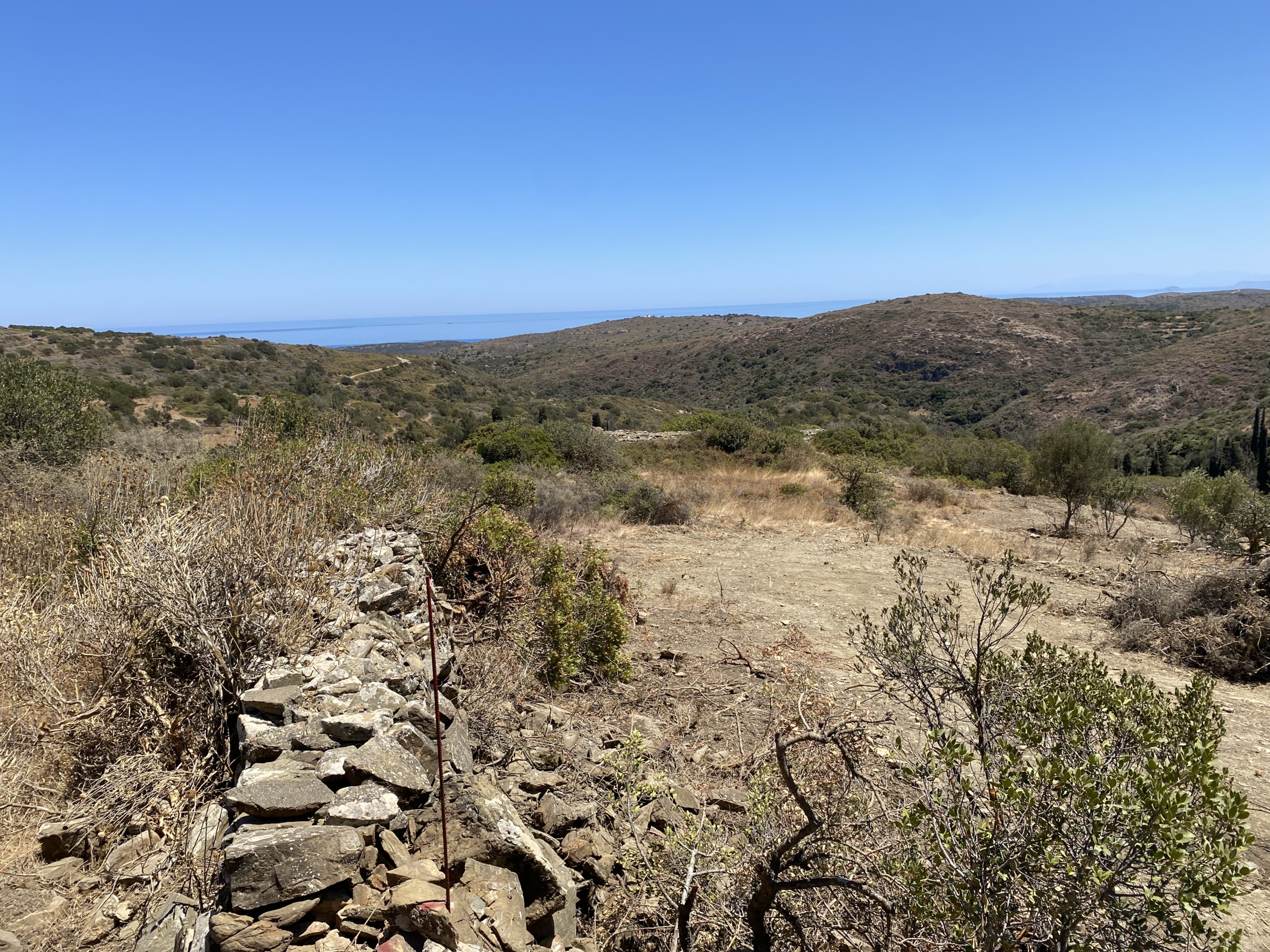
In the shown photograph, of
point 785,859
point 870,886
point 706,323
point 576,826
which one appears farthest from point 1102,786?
point 706,323

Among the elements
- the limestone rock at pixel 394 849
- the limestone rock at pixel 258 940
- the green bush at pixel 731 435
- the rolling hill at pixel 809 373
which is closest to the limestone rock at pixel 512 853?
the limestone rock at pixel 394 849

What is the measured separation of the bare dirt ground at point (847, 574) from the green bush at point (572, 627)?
1137 mm

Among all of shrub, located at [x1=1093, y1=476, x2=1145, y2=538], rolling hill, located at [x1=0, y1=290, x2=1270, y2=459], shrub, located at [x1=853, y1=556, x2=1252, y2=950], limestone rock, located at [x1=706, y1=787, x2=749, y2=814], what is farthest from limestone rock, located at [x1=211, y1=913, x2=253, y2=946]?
shrub, located at [x1=1093, y1=476, x2=1145, y2=538]

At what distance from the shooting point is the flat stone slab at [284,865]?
2.32m

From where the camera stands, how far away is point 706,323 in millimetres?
122438

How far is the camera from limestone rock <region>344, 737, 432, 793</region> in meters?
2.87

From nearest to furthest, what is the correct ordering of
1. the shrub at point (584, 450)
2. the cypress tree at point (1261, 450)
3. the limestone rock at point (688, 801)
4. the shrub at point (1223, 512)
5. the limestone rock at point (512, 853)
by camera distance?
the limestone rock at point (512, 853) → the limestone rock at point (688, 801) → the shrub at point (1223, 512) → the shrub at point (584, 450) → the cypress tree at point (1261, 450)

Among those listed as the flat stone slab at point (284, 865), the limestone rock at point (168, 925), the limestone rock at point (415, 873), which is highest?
the flat stone slab at point (284, 865)

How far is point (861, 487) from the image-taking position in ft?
52.3

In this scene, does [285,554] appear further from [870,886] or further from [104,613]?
[870,886]

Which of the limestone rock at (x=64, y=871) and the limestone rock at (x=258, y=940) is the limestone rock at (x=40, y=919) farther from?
the limestone rock at (x=258, y=940)

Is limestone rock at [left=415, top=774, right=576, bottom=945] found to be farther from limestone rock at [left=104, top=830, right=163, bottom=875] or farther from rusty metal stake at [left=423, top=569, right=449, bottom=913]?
limestone rock at [left=104, top=830, right=163, bottom=875]

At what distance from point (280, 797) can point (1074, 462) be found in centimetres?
1685

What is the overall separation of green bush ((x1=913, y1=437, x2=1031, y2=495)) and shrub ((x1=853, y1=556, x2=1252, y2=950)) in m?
20.2
